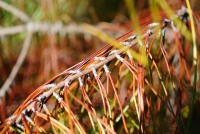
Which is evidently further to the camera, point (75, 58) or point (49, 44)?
point (75, 58)

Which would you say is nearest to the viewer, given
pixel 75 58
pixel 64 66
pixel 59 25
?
pixel 59 25

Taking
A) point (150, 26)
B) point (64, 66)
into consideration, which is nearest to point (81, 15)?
point (64, 66)

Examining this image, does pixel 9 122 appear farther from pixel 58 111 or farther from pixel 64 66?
pixel 64 66

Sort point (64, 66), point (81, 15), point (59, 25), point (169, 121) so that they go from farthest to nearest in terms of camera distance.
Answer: point (81, 15) < point (64, 66) < point (59, 25) < point (169, 121)

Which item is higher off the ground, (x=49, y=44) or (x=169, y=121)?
(x=49, y=44)

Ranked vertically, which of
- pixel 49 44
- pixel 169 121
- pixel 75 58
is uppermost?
pixel 49 44

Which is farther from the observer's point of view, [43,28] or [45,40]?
[45,40]

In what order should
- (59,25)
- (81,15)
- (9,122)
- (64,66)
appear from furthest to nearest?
(81,15) < (64,66) < (59,25) < (9,122)

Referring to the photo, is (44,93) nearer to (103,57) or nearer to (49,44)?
(103,57)

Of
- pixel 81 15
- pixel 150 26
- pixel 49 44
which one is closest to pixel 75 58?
pixel 49 44
